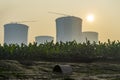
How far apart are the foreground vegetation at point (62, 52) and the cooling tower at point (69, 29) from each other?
142 ft

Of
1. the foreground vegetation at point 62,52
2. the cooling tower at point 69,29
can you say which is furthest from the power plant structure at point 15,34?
the foreground vegetation at point 62,52

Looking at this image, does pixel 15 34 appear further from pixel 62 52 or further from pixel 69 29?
pixel 62 52

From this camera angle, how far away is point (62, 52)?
20.6 m

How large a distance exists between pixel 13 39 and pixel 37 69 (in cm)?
5665

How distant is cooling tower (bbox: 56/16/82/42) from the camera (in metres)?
65.8

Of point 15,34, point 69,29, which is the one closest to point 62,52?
point 69,29

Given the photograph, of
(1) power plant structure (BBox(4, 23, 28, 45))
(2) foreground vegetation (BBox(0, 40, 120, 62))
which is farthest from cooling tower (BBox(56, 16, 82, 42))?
(2) foreground vegetation (BBox(0, 40, 120, 62))

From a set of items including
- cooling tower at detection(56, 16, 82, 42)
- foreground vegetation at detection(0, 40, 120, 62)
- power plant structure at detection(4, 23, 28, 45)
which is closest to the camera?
foreground vegetation at detection(0, 40, 120, 62)

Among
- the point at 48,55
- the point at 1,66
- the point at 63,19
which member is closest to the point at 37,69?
the point at 1,66

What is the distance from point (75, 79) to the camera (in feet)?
30.1

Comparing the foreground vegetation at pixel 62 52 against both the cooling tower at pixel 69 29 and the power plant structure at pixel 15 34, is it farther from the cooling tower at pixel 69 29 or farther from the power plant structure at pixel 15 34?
the power plant structure at pixel 15 34

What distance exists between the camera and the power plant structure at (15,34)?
221 feet

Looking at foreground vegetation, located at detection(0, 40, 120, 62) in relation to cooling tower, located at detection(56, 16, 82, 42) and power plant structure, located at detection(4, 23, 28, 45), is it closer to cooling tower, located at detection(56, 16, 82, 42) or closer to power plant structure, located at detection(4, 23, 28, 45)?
cooling tower, located at detection(56, 16, 82, 42)

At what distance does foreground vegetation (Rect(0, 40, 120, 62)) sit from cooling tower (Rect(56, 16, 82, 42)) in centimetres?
4319
